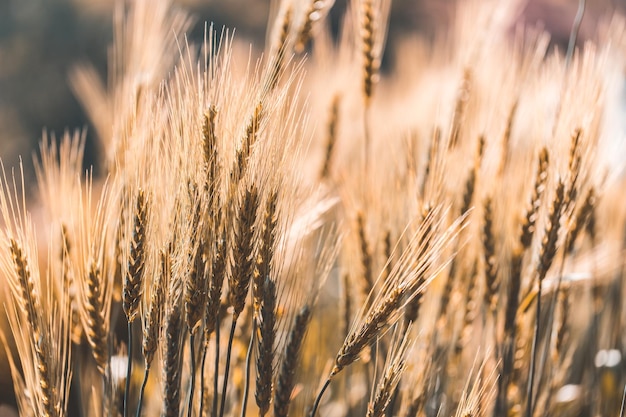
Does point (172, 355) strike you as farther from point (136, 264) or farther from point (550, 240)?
point (550, 240)

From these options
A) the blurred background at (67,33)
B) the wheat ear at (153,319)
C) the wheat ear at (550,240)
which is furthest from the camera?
the blurred background at (67,33)

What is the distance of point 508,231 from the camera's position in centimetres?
91

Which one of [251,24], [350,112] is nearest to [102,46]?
[251,24]

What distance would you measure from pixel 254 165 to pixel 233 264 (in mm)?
103

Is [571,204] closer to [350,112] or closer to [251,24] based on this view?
[350,112]

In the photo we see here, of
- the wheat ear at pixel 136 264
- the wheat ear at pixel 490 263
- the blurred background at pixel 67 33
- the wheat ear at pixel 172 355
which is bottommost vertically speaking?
the wheat ear at pixel 172 355

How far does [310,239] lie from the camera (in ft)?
4.17

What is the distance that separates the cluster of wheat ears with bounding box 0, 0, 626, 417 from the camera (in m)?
0.63

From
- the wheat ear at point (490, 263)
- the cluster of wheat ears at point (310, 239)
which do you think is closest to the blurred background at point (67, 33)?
the cluster of wheat ears at point (310, 239)

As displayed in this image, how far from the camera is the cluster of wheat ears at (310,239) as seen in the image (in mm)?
630

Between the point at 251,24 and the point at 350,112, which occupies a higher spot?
the point at 251,24

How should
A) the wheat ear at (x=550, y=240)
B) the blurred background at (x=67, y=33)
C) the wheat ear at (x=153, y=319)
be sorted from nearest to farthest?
1. the wheat ear at (x=153, y=319)
2. the wheat ear at (x=550, y=240)
3. the blurred background at (x=67, y=33)

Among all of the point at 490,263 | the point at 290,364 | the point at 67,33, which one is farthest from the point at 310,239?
the point at 67,33

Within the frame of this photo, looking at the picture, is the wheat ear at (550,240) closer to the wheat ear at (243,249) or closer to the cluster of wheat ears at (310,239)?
the cluster of wheat ears at (310,239)
